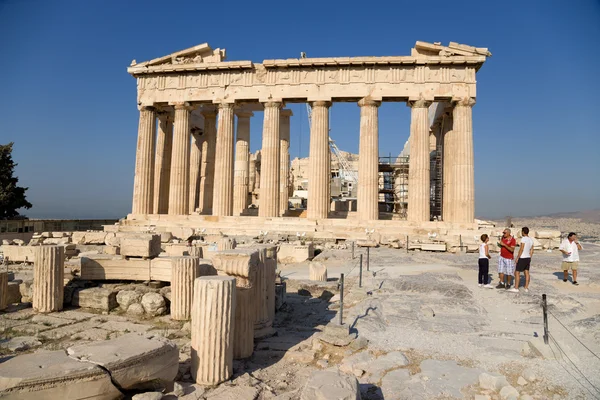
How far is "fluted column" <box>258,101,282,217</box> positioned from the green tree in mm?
22757

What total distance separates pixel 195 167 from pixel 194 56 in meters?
9.30

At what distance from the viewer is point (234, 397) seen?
4.74 meters

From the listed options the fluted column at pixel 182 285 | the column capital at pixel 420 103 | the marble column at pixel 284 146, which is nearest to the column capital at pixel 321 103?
the column capital at pixel 420 103

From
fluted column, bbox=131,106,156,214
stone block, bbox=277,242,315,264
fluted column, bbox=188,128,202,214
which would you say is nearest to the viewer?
stone block, bbox=277,242,315,264

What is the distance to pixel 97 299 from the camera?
353 inches

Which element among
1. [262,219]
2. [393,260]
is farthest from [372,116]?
[393,260]

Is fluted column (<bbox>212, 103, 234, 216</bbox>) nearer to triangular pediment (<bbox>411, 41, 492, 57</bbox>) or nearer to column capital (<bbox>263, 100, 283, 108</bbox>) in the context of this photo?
column capital (<bbox>263, 100, 283, 108</bbox>)

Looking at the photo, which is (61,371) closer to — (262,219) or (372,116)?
(262,219)

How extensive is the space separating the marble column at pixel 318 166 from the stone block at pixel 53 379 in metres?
19.9

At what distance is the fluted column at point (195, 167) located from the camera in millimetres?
31875

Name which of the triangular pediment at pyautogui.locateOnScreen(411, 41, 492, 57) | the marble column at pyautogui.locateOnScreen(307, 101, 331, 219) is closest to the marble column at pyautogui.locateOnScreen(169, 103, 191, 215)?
the marble column at pyautogui.locateOnScreen(307, 101, 331, 219)

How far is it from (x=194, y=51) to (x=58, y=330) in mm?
23120

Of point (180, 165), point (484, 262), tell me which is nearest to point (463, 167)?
point (484, 262)

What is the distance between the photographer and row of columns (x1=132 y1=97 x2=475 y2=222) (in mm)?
23422
